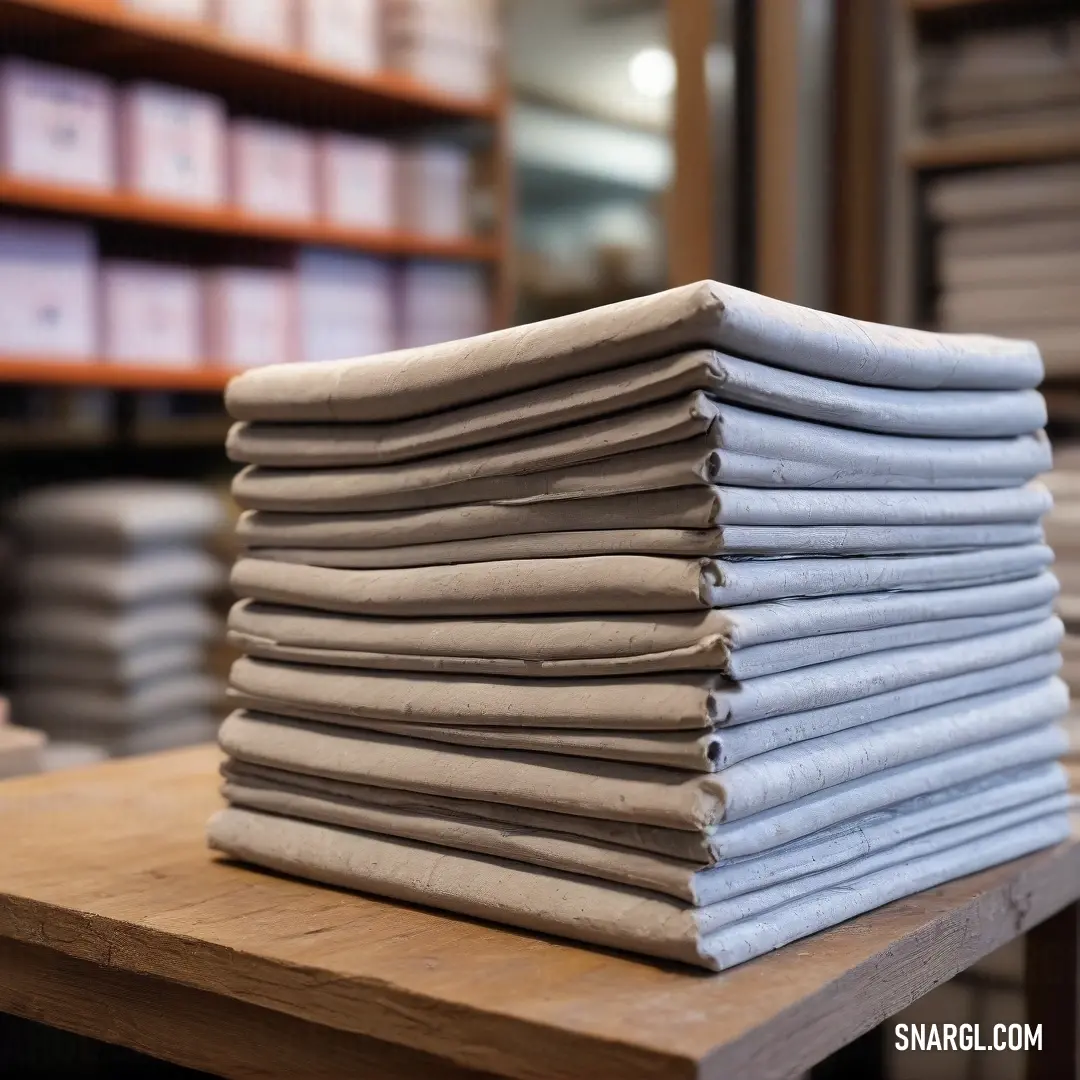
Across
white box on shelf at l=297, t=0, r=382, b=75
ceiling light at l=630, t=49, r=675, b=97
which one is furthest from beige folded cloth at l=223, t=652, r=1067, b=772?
white box on shelf at l=297, t=0, r=382, b=75

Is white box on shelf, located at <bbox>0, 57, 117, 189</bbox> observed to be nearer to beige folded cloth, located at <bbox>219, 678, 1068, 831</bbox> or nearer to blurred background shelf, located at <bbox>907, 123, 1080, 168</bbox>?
blurred background shelf, located at <bbox>907, 123, 1080, 168</bbox>

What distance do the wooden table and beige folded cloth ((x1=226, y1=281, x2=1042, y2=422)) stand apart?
11.6 inches

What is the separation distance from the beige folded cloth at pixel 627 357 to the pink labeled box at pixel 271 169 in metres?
2.02

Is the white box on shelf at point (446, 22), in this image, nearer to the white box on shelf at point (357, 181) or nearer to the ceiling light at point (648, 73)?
the white box on shelf at point (357, 181)

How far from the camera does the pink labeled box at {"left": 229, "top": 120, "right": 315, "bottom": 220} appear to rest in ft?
9.09

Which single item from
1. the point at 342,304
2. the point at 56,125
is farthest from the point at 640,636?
the point at 342,304

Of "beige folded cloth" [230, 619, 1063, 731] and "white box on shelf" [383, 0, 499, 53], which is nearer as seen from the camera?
"beige folded cloth" [230, 619, 1063, 731]

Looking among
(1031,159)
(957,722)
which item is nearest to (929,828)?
(957,722)

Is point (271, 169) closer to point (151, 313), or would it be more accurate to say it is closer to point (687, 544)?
point (151, 313)

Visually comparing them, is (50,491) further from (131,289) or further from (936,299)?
(936,299)

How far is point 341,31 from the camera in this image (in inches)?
113

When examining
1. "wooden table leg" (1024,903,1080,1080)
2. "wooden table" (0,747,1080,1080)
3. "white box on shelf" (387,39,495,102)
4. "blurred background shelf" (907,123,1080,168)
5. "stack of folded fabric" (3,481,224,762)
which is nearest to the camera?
"wooden table" (0,747,1080,1080)

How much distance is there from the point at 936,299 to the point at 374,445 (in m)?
1.49

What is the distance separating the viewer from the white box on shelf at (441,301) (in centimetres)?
318
